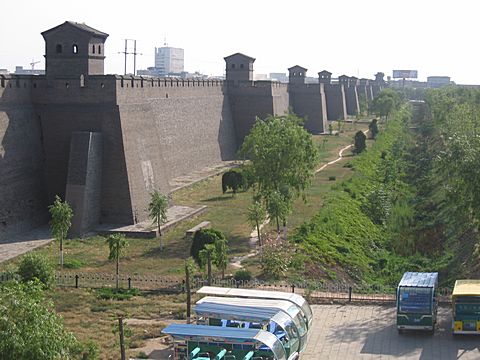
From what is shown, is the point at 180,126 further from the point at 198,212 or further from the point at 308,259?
the point at 308,259

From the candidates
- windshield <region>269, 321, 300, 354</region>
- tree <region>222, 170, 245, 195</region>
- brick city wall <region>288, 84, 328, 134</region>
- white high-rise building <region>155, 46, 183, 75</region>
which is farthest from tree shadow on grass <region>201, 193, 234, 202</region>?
white high-rise building <region>155, 46, 183, 75</region>

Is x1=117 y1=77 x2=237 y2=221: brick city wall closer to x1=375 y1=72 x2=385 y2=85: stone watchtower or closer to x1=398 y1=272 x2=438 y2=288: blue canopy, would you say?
x1=398 y1=272 x2=438 y2=288: blue canopy

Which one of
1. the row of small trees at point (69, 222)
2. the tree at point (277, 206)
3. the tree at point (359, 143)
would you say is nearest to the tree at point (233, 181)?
the row of small trees at point (69, 222)

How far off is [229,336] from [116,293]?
5.40 meters

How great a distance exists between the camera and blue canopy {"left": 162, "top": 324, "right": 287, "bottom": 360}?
34.3 feet

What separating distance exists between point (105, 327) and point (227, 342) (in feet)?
11.8

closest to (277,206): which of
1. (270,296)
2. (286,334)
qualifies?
(270,296)

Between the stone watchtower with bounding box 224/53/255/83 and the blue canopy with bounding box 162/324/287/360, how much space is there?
32664 mm

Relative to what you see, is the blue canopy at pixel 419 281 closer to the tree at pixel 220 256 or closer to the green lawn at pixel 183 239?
the tree at pixel 220 256

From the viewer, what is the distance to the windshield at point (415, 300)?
1303 centimetres

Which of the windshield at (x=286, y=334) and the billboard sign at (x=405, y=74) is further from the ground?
the billboard sign at (x=405, y=74)

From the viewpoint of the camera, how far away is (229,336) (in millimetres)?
10555

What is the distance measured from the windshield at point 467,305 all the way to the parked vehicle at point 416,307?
17.4 inches

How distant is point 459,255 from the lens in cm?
2092
